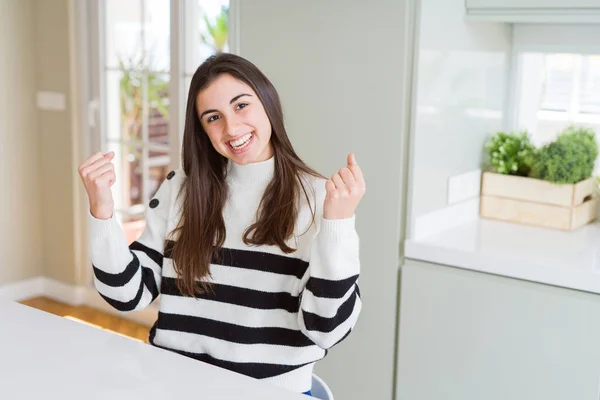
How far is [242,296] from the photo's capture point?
5.57 feet

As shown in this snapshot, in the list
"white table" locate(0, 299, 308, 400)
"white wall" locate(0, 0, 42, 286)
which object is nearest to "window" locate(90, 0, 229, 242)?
"white wall" locate(0, 0, 42, 286)

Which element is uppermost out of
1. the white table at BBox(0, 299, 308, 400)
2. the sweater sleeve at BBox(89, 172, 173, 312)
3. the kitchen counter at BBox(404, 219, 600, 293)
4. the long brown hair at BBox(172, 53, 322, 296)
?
the long brown hair at BBox(172, 53, 322, 296)

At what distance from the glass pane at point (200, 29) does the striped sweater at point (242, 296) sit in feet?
6.50

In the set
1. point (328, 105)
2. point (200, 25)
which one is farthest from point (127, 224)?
point (328, 105)

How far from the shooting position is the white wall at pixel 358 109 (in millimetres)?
2354

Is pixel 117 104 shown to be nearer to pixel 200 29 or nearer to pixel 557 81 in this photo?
A: pixel 200 29

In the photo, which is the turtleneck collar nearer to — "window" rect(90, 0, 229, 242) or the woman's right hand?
the woman's right hand

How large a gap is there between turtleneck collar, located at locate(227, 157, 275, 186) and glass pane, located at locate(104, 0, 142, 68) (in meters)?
2.31

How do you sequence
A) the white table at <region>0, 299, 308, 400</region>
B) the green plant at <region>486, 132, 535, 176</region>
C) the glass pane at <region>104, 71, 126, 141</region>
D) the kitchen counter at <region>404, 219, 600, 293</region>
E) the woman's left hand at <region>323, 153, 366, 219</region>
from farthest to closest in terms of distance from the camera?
the glass pane at <region>104, 71, 126, 141</region> < the green plant at <region>486, 132, 535, 176</region> < the kitchen counter at <region>404, 219, 600, 293</region> < the woman's left hand at <region>323, 153, 366, 219</region> < the white table at <region>0, 299, 308, 400</region>

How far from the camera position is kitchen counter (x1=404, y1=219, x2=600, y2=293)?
215 cm

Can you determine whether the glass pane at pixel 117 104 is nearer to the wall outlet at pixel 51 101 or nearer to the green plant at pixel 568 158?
the wall outlet at pixel 51 101

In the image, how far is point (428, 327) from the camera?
240cm

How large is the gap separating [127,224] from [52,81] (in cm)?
80

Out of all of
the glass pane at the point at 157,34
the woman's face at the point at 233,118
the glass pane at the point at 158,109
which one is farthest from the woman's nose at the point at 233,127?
the glass pane at the point at 158,109
